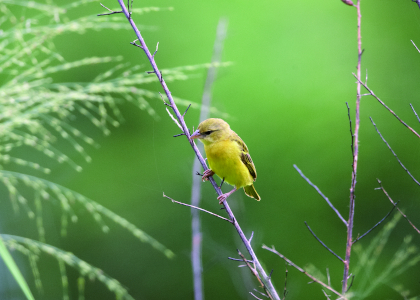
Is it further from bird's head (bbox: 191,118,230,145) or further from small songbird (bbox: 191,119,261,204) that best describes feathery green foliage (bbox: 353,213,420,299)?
bird's head (bbox: 191,118,230,145)

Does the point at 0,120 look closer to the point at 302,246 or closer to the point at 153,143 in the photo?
the point at 153,143

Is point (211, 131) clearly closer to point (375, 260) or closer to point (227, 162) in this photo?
point (227, 162)

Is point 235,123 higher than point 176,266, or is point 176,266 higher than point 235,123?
point 235,123

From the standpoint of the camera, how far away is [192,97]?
3568mm

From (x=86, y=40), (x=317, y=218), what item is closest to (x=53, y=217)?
(x=86, y=40)

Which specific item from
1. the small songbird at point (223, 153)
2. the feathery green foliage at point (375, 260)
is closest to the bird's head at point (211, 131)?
the small songbird at point (223, 153)

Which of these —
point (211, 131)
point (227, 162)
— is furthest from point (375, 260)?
point (211, 131)

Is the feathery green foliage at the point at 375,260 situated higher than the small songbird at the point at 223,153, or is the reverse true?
the small songbird at the point at 223,153

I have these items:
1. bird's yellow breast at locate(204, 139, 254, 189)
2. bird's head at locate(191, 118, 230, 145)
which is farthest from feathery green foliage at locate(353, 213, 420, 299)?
bird's head at locate(191, 118, 230, 145)

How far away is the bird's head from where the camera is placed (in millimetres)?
1982

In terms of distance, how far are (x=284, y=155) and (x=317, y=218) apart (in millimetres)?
565

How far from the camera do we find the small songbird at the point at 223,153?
1.95 meters

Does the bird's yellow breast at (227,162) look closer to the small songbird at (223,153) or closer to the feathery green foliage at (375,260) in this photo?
the small songbird at (223,153)

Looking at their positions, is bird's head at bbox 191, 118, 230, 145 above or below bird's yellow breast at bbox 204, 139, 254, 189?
above
